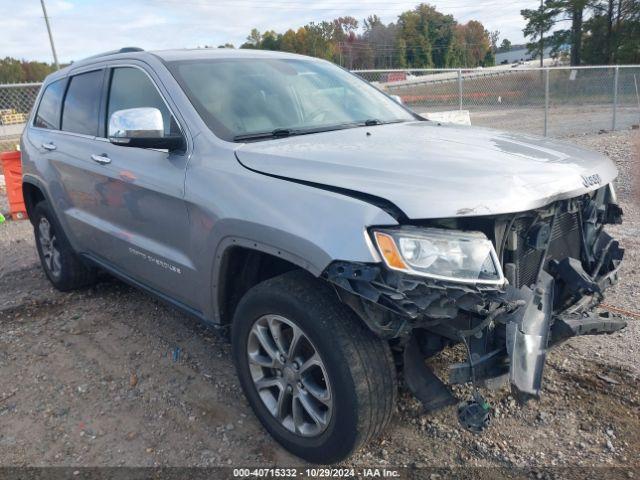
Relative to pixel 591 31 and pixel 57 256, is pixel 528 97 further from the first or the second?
A: pixel 591 31

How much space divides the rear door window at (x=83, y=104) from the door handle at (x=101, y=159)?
0.82 feet

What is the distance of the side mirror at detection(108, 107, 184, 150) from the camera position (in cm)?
302

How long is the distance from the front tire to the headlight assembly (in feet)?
1.28

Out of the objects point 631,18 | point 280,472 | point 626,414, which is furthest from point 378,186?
point 631,18

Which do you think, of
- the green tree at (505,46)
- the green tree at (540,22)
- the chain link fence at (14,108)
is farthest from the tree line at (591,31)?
the green tree at (505,46)

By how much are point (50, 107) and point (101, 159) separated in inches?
59.3

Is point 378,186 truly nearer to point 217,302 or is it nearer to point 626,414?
point 217,302

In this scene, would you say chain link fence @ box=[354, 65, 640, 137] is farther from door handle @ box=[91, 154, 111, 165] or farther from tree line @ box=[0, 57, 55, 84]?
tree line @ box=[0, 57, 55, 84]

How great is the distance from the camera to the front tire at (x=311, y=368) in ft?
7.82

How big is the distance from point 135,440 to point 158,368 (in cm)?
77

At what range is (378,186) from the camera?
237 centimetres

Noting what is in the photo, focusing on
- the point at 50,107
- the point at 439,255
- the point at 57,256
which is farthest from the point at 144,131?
the point at 57,256

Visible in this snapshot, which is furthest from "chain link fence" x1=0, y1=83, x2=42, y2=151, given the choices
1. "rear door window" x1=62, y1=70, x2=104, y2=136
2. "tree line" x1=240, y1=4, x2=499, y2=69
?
"tree line" x1=240, y1=4, x2=499, y2=69

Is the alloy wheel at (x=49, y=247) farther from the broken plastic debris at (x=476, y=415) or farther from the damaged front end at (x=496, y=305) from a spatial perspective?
the broken plastic debris at (x=476, y=415)
